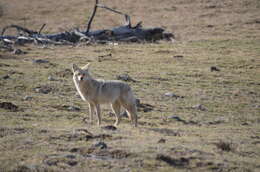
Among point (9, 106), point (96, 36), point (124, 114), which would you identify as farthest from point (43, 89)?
point (96, 36)

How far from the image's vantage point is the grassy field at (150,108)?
9.03m

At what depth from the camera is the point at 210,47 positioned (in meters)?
30.1

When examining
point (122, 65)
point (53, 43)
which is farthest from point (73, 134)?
point (53, 43)

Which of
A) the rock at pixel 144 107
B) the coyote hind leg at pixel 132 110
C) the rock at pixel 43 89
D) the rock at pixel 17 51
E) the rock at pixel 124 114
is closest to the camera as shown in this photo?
the coyote hind leg at pixel 132 110

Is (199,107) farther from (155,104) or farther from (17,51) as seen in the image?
(17,51)

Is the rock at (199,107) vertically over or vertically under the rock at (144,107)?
under

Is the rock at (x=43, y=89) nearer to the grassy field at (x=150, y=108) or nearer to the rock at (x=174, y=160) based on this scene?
the grassy field at (x=150, y=108)

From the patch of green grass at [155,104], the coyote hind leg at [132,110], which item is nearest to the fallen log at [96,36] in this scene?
the patch of green grass at [155,104]

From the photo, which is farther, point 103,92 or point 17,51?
point 17,51

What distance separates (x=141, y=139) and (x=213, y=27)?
30604 mm

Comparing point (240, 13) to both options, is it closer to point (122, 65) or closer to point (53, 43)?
point (53, 43)

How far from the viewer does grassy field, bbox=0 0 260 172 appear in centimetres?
903

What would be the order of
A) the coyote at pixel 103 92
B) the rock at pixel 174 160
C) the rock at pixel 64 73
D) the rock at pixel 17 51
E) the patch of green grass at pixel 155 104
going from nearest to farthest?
the rock at pixel 174 160, the patch of green grass at pixel 155 104, the coyote at pixel 103 92, the rock at pixel 64 73, the rock at pixel 17 51

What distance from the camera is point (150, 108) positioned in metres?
15.2
